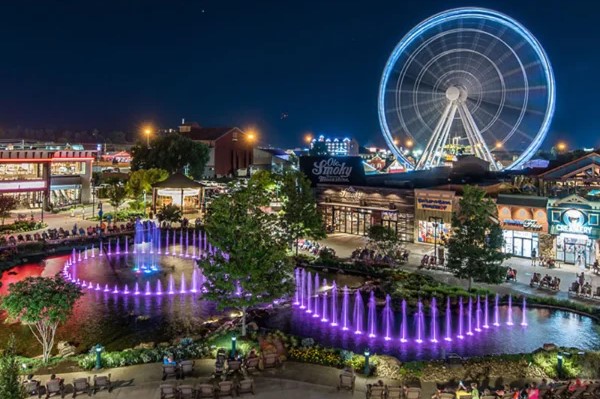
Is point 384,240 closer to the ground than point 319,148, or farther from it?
closer to the ground

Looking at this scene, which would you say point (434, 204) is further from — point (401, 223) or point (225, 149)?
point (225, 149)

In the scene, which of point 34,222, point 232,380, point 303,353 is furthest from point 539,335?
point 34,222

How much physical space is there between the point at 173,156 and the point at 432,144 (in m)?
37.4

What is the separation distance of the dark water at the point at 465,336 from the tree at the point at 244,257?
8.83 ft

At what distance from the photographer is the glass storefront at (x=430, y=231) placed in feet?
128

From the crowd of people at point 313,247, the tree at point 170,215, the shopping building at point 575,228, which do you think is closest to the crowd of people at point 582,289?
the shopping building at point 575,228

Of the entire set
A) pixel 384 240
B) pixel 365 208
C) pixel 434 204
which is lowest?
pixel 384 240

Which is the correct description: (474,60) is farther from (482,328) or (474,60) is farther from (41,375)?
(41,375)

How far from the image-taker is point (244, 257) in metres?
19.1

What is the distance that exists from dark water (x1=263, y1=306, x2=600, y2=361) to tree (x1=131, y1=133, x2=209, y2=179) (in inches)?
2143

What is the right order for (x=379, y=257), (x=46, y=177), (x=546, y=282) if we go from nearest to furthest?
1. (x=546, y=282)
2. (x=379, y=257)
3. (x=46, y=177)

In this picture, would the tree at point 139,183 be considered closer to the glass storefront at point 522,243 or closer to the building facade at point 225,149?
the building facade at point 225,149

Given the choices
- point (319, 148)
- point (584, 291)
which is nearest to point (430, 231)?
point (584, 291)

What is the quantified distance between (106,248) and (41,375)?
24.6m
